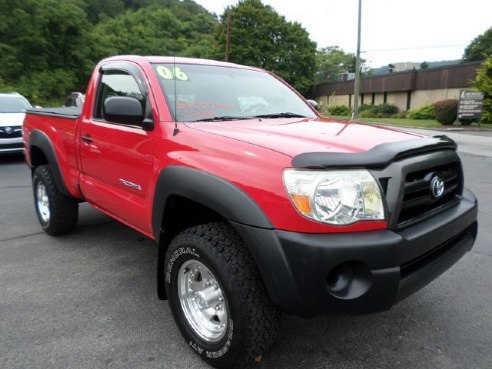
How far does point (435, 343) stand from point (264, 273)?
1367mm

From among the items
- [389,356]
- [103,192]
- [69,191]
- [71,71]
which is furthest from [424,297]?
[71,71]

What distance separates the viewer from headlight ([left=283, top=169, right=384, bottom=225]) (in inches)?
74.4

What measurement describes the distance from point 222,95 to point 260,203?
1.41 m

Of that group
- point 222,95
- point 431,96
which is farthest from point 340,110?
point 222,95

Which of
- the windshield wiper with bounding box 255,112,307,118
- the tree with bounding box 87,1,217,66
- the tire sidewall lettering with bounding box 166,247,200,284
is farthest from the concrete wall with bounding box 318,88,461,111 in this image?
the tire sidewall lettering with bounding box 166,247,200,284

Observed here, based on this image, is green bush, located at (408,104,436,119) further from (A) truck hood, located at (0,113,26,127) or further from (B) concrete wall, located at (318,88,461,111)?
(A) truck hood, located at (0,113,26,127)

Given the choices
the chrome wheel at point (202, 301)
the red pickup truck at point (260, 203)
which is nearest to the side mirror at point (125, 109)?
the red pickup truck at point (260, 203)

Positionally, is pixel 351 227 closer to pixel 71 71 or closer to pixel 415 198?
pixel 415 198

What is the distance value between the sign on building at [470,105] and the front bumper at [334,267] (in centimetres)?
2214

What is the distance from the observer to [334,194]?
1.91 metres

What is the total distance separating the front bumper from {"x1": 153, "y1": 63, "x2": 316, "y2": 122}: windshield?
1164mm

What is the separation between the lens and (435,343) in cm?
256

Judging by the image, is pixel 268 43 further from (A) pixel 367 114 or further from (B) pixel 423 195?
(B) pixel 423 195

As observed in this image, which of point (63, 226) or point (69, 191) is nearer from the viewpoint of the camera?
point (69, 191)
